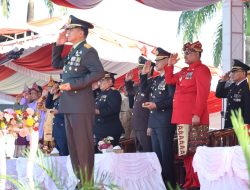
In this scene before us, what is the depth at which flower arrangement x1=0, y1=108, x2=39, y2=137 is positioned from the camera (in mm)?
4211

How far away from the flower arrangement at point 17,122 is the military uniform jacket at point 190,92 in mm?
2011

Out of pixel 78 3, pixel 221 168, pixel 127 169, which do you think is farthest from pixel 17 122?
pixel 78 3

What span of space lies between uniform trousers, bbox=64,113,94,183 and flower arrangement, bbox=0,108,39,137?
0.55 m

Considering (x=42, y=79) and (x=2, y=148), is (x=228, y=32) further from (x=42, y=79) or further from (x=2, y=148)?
(x=42, y=79)

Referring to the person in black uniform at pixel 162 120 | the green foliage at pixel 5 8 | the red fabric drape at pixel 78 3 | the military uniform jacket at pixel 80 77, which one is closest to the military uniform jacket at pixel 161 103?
the person in black uniform at pixel 162 120

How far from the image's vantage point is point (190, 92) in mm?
6074

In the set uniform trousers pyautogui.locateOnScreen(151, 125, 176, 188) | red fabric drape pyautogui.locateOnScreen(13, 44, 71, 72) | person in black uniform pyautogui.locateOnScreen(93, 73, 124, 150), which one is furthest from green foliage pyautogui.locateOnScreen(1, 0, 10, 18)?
uniform trousers pyautogui.locateOnScreen(151, 125, 176, 188)

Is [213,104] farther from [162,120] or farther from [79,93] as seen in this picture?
[79,93]

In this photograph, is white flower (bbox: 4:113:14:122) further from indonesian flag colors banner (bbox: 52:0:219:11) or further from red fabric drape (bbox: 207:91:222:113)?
red fabric drape (bbox: 207:91:222:113)

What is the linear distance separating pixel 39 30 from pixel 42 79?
2.03 m

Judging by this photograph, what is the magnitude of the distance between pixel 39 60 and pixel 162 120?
253 inches

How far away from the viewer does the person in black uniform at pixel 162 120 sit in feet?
20.1

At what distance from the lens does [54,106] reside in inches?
299

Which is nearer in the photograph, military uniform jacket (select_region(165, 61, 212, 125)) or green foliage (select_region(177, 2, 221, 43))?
military uniform jacket (select_region(165, 61, 212, 125))
